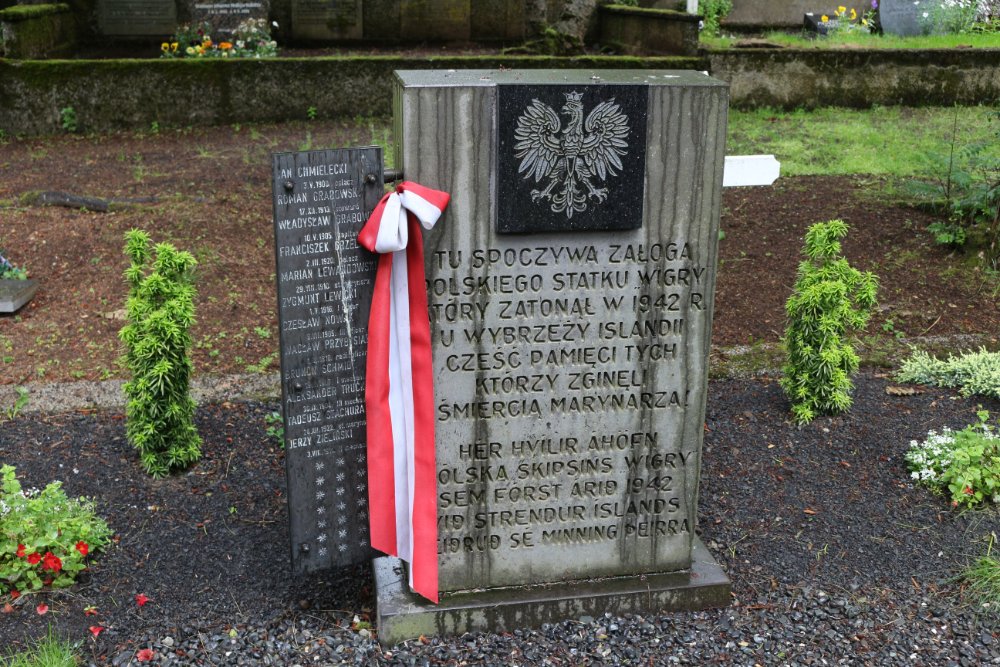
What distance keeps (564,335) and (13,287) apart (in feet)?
12.8

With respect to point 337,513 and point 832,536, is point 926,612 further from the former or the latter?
point 337,513

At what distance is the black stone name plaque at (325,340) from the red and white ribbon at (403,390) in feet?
0.27

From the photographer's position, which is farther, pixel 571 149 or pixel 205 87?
pixel 205 87

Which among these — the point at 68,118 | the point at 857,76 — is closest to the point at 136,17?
the point at 68,118

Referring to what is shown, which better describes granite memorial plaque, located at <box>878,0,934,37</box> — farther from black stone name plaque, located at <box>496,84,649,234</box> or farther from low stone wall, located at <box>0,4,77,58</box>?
black stone name plaque, located at <box>496,84,649,234</box>

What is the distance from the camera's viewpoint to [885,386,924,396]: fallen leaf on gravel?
4.81 meters

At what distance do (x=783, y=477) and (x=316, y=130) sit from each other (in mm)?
6855

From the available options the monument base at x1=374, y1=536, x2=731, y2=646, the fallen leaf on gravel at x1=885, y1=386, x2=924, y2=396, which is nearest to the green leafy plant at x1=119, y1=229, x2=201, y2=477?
the monument base at x1=374, y1=536, x2=731, y2=646

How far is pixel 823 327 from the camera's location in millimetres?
4363

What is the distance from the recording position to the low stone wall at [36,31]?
9742 mm

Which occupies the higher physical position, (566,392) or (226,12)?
(226,12)

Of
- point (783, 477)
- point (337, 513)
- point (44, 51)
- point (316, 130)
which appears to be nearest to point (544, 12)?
point (316, 130)

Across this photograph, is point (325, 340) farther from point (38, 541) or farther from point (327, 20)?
point (327, 20)

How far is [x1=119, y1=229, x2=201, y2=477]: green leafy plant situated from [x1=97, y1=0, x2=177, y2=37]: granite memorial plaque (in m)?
8.39
